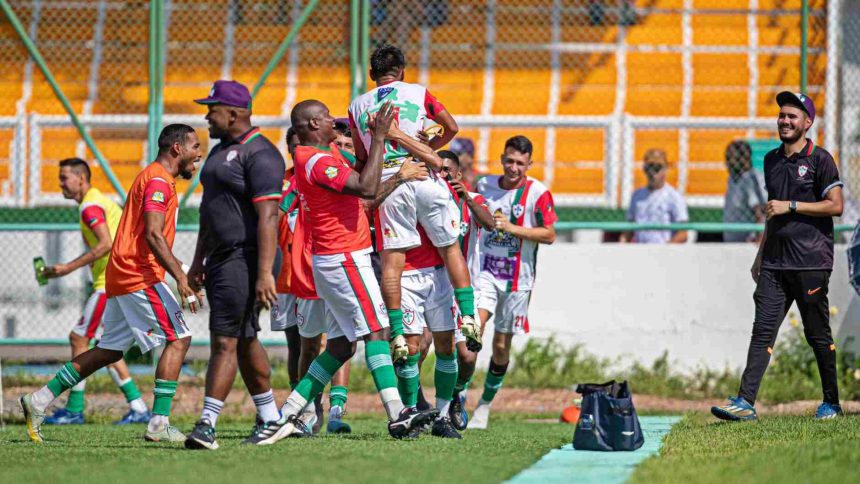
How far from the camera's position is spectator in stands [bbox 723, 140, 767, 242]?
13570 millimetres

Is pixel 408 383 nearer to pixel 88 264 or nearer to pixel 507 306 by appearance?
pixel 507 306

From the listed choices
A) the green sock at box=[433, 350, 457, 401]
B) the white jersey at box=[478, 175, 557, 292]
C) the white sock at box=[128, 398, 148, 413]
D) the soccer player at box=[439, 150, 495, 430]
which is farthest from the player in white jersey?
the white sock at box=[128, 398, 148, 413]

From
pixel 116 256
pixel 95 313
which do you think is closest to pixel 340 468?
pixel 116 256

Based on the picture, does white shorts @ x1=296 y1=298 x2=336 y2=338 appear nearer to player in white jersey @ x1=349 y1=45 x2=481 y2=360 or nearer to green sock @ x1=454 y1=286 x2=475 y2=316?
player in white jersey @ x1=349 y1=45 x2=481 y2=360

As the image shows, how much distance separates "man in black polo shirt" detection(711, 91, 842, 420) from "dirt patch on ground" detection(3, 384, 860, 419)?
90.5 inches

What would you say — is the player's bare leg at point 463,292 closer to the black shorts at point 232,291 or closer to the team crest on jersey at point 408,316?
the team crest on jersey at point 408,316

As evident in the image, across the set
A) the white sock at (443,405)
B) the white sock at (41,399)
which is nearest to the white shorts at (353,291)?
the white sock at (443,405)

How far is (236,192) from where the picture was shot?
786 cm

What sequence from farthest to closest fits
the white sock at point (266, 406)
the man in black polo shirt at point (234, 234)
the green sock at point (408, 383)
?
1. the green sock at point (408, 383)
2. the white sock at point (266, 406)
3. the man in black polo shirt at point (234, 234)

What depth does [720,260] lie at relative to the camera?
44.2 ft

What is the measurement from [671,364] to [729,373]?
1.93 feet

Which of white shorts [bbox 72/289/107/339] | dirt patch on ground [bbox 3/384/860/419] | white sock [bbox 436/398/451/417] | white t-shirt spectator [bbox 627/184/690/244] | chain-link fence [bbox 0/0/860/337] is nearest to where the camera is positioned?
white sock [bbox 436/398/451/417]

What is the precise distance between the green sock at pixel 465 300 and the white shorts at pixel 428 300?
498mm

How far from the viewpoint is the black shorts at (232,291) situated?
774cm
